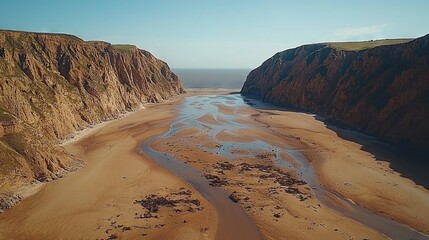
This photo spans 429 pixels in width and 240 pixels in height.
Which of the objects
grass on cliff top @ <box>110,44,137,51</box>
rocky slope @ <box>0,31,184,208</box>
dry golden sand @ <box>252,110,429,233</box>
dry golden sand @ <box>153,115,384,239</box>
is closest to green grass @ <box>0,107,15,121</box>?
rocky slope @ <box>0,31,184,208</box>

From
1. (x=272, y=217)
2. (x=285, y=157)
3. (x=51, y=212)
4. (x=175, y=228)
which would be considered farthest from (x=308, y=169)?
(x=51, y=212)

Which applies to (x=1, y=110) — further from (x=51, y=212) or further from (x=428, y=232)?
(x=428, y=232)

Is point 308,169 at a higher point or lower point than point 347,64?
lower

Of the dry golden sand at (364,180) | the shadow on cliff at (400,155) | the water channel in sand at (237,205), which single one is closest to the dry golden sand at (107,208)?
the water channel in sand at (237,205)

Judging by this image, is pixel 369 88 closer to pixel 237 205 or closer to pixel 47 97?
pixel 237 205

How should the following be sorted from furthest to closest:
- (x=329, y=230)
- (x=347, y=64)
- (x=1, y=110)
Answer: (x=347, y=64), (x=1, y=110), (x=329, y=230)

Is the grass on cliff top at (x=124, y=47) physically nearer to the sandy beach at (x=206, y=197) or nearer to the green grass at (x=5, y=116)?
the sandy beach at (x=206, y=197)

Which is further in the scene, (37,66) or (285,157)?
(37,66)
